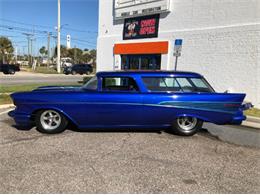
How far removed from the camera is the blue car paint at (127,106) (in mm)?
5816

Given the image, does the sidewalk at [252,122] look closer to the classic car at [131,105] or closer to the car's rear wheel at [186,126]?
the classic car at [131,105]

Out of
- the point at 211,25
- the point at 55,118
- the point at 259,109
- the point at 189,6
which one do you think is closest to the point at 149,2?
the point at 189,6

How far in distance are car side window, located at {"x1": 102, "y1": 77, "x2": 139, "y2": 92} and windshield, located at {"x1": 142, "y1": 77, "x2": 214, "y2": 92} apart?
0.29 m

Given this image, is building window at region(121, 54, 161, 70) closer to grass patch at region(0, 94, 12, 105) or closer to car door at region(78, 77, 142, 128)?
grass patch at region(0, 94, 12, 105)

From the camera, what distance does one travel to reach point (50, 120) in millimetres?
6043

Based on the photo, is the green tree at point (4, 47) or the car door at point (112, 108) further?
the green tree at point (4, 47)

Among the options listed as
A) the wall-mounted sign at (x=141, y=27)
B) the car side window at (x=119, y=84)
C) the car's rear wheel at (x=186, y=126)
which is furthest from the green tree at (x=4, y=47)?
the car's rear wheel at (x=186, y=126)

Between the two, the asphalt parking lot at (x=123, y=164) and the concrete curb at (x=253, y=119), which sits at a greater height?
the concrete curb at (x=253, y=119)

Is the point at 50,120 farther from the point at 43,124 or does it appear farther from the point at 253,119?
the point at 253,119


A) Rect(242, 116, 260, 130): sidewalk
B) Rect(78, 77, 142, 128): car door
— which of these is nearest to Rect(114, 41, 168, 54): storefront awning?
Rect(242, 116, 260, 130): sidewalk

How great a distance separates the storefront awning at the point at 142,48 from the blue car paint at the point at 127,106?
8510mm

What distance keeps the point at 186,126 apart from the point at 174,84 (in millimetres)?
1032

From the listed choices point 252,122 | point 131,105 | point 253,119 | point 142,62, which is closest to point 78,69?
point 142,62

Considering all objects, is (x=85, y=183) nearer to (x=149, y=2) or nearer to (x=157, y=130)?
(x=157, y=130)
